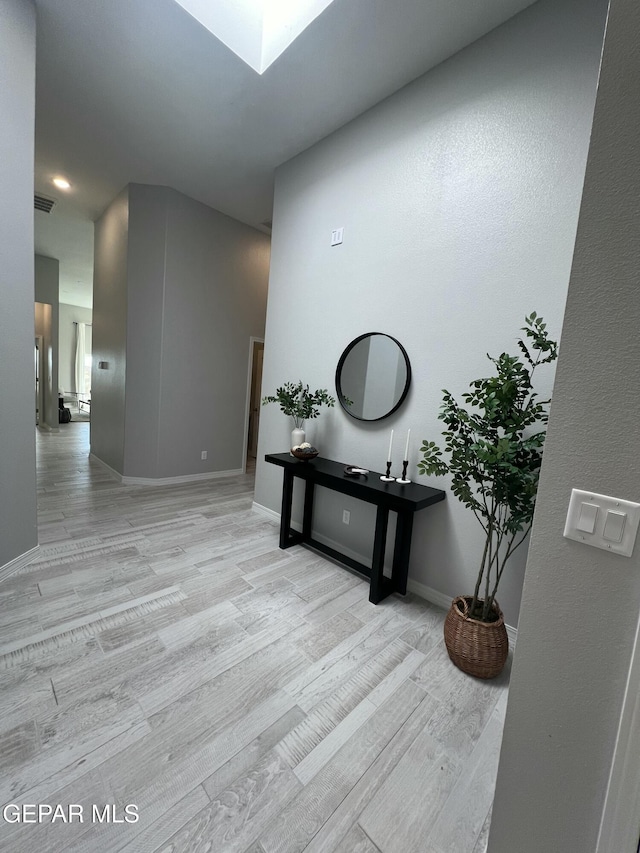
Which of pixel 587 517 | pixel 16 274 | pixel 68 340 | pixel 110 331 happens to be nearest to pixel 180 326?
pixel 110 331

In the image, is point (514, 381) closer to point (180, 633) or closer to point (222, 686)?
point (222, 686)

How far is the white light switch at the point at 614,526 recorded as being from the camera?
67 centimetres

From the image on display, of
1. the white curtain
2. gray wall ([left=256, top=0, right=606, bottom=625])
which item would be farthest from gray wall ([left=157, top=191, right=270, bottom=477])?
the white curtain

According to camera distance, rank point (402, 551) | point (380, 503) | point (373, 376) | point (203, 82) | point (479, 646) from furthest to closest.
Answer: point (373, 376)
point (203, 82)
point (402, 551)
point (380, 503)
point (479, 646)

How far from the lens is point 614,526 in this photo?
675mm

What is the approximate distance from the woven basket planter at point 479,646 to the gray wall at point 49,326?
337 inches

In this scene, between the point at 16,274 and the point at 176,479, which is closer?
the point at 16,274

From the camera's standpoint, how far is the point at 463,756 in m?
1.30

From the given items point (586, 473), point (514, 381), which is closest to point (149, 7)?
Result: point (514, 381)

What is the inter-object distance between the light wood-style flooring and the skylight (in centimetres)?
348

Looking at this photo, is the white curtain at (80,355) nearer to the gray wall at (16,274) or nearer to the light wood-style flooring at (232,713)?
the gray wall at (16,274)

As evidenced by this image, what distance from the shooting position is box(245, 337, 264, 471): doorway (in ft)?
16.5

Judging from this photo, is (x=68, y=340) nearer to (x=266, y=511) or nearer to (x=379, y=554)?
(x=266, y=511)

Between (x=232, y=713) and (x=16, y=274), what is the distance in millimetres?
2676
